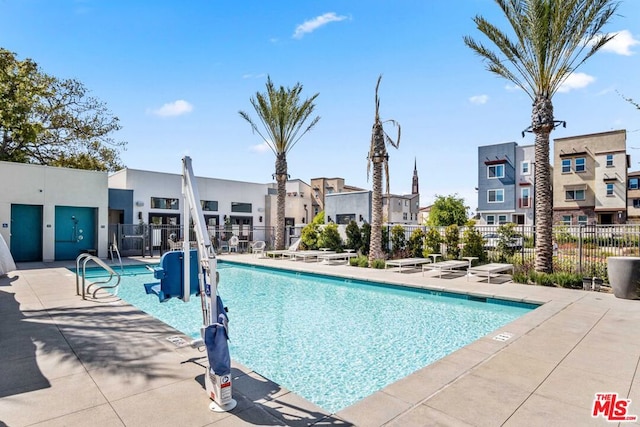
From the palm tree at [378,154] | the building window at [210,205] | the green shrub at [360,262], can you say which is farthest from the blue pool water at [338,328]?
the building window at [210,205]

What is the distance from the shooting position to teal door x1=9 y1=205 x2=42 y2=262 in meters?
14.0

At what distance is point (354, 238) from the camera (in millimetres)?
17125

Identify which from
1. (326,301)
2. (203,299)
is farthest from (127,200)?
(203,299)

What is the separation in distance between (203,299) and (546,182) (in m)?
10.7

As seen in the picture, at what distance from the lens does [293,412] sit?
3.03 meters

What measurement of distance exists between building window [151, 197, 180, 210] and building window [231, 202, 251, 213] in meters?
3.97

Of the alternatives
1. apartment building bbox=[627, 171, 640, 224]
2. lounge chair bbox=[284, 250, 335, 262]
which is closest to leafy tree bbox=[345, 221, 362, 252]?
lounge chair bbox=[284, 250, 335, 262]

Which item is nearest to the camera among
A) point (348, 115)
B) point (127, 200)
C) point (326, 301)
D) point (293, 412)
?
point (293, 412)

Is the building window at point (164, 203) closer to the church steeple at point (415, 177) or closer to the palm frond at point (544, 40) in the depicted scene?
the palm frond at point (544, 40)

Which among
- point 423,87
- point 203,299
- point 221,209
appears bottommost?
point 203,299

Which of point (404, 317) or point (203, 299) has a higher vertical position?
point (203, 299)

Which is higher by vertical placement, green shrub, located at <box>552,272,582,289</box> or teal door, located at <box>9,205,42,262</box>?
teal door, located at <box>9,205,42,262</box>

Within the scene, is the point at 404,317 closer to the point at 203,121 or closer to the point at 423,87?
the point at 423,87

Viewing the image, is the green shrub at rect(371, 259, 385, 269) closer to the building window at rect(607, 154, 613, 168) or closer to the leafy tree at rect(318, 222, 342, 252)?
the leafy tree at rect(318, 222, 342, 252)
